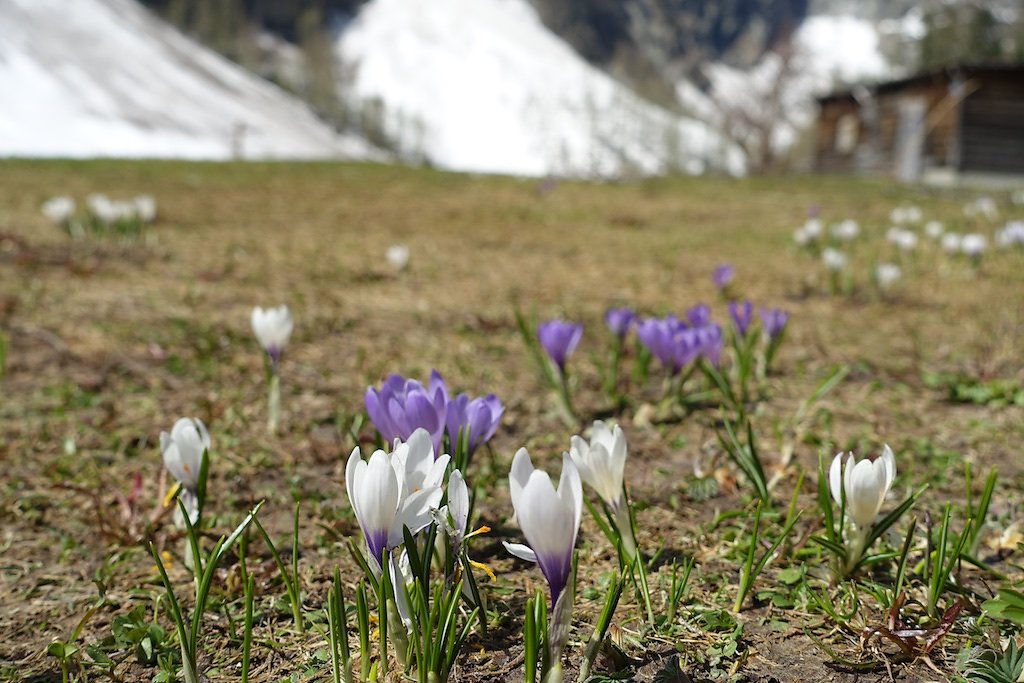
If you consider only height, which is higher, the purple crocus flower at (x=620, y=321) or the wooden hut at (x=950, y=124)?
the wooden hut at (x=950, y=124)

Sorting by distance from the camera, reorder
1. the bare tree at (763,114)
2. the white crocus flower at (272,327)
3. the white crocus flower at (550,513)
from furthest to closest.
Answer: the bare tree at (763,114) → the white crocus flower at (272,327) → the white crocus flower at (550,513)

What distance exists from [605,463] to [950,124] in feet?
69.5

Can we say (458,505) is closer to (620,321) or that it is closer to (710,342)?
(710,342)

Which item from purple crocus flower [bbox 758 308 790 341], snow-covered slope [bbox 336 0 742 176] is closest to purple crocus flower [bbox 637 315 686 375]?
purple crocus flower [bbox 758 308 790 341]

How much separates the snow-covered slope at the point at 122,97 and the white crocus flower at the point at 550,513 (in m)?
26.8

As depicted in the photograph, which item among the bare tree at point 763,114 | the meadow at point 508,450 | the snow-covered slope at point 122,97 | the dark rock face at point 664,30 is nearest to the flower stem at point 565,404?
the meadow at point 508,450

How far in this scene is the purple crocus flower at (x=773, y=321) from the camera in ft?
7.69

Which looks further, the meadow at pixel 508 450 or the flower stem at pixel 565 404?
the flower stem at pixel 565 404

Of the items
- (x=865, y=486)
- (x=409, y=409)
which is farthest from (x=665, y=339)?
(x=409, y=409)

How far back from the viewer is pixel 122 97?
42969 millimetres

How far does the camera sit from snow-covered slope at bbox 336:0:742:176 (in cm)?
8694

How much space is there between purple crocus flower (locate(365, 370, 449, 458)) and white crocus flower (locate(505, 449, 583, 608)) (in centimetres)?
Result: 31

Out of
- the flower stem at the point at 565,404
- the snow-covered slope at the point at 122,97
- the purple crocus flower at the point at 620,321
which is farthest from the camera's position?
the snow-covered slope at the point at 122,97

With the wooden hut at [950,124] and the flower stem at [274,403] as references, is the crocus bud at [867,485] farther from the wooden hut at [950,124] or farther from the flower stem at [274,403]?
the wooden hut at [950,124]
